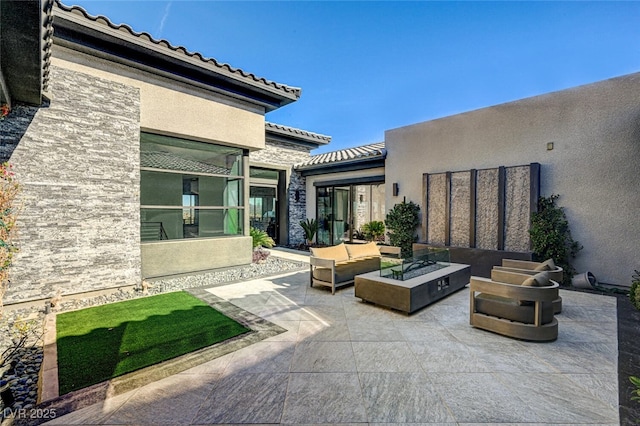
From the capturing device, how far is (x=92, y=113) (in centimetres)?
634

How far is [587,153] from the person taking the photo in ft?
23.1

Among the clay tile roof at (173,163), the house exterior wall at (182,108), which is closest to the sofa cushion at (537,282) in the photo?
the house exterior wall at (182,108)

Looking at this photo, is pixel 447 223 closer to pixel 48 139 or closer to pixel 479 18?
pixel 479 18

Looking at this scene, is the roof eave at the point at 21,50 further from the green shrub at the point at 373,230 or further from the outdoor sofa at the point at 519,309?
the green shrub at the point at 373,230

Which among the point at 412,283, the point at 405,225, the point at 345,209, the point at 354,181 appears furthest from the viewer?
the point at 345,209

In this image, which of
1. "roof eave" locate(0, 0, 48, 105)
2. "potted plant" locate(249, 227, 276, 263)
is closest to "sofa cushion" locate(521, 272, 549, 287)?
"roof eave" locate(0, 0, 48, 105)

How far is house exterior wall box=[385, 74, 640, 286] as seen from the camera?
21.6 ft

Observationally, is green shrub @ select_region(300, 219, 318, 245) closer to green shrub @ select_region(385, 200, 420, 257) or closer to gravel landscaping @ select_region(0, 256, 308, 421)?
gravel landscaping @ select_region(0, 256, 308, 421)

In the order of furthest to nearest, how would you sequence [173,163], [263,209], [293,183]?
1. [293,183]
2. [263,209]
3. [173,163]

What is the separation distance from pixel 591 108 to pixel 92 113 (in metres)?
11.8

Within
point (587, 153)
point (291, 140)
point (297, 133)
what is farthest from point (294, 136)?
point (587, 153)

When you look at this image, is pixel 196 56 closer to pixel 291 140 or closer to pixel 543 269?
pixel 291 140

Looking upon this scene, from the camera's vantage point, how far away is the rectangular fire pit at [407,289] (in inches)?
204

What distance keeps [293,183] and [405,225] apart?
634 centimetres
